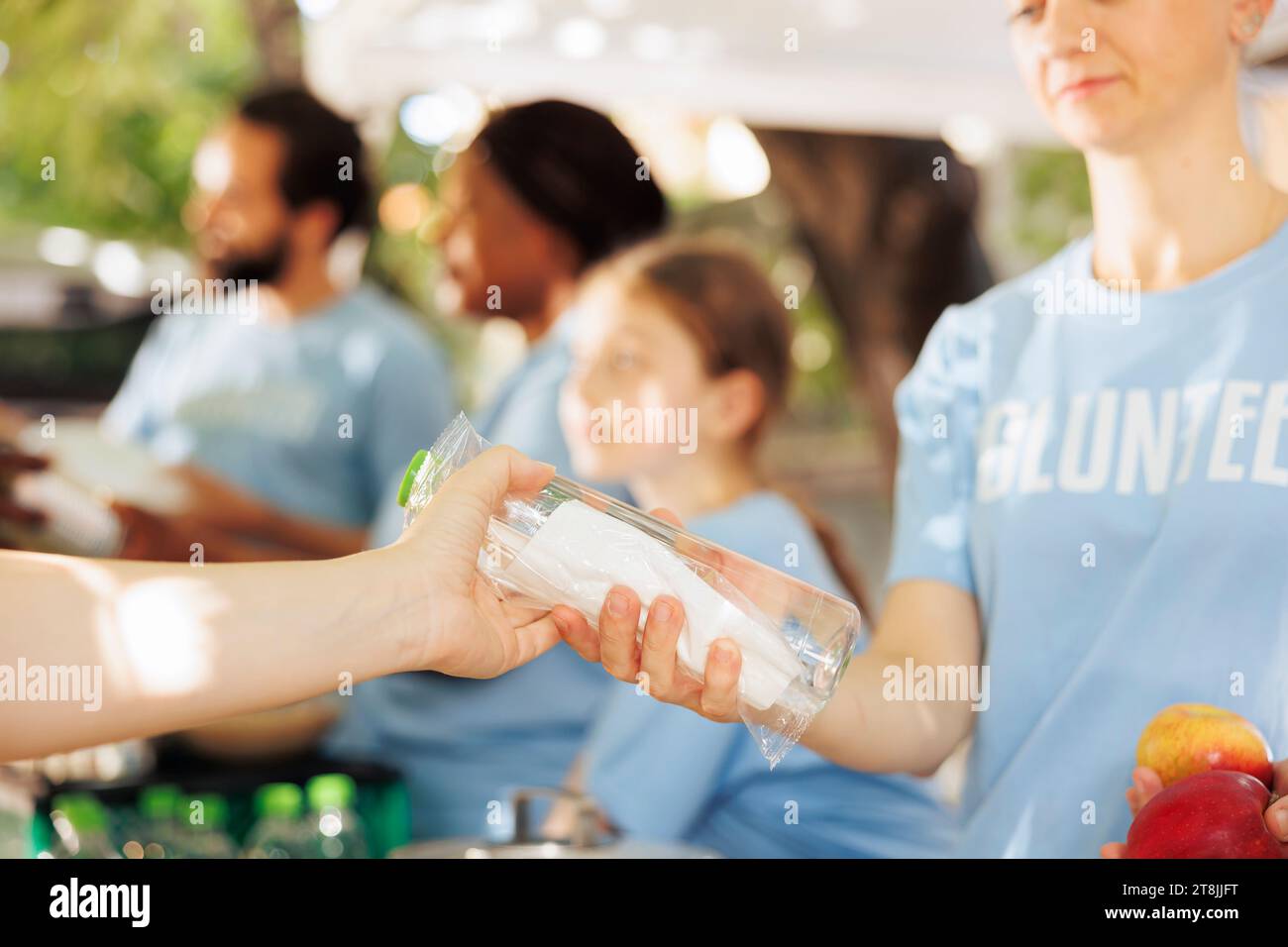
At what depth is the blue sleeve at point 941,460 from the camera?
1.52 metres

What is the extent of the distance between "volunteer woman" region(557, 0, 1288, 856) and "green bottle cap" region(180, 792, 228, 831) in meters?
1.24

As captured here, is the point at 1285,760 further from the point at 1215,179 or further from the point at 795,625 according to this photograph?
the point at 1215,179

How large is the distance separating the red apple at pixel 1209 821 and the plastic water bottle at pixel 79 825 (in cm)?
164

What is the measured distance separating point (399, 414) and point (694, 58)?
1026 millimetres

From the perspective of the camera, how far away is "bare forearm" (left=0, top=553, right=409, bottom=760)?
101 cm

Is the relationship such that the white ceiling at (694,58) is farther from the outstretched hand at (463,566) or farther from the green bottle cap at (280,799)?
the outstretched hand at (463,566)

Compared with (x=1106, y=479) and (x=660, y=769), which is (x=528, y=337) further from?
(x=1106, y=479)

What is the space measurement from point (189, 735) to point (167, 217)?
19.6 ft

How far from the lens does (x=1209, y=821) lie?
3.92 feet

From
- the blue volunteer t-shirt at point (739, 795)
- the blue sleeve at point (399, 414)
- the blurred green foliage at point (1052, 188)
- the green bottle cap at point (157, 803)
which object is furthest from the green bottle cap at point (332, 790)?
the blurred green foliage at point (1052, 188)

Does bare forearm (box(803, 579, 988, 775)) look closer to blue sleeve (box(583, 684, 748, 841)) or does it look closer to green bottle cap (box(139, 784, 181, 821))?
blue sleeve (box(583, 684, 748, 841))

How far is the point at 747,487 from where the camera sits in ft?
7.13

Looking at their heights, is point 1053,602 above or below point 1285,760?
above
